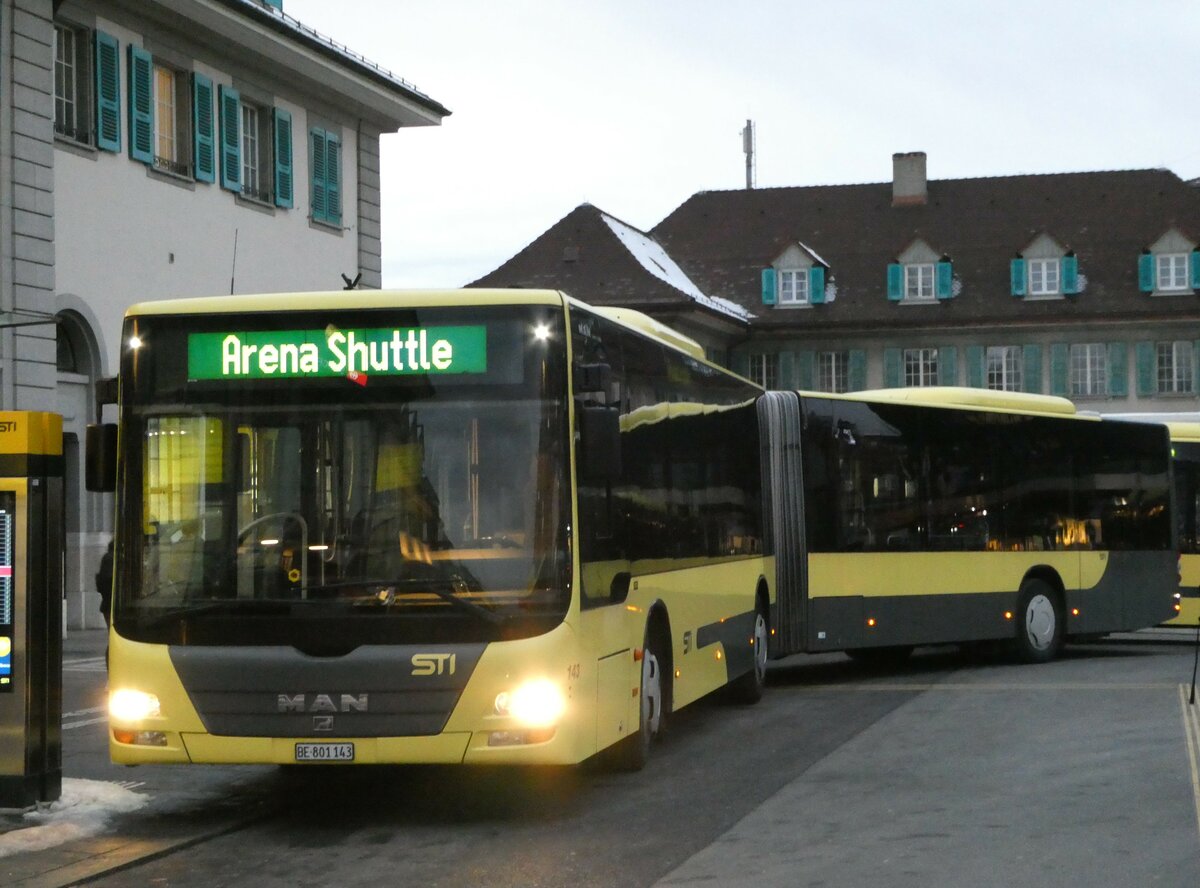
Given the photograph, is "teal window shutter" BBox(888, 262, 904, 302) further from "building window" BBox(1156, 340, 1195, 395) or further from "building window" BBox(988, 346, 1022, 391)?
"building window" BBox(1156, 340, 1195, 395)

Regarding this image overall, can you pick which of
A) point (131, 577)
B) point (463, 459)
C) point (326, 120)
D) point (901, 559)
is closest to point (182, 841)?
point (131, 577)

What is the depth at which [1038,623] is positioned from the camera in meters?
21.2

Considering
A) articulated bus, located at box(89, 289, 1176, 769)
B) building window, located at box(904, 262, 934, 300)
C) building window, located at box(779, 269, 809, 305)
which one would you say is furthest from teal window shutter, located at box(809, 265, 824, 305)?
articulated bus, located at box(89, 289, 1176, 769)

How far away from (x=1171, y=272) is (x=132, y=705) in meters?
60.3

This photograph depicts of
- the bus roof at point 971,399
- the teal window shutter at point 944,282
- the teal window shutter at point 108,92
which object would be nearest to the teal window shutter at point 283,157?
the teal window shutter at point 108,92

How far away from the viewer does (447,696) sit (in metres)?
10.1

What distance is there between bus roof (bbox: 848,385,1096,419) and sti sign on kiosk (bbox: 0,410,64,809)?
10707 millimetres

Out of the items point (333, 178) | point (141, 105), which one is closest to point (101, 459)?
point (141, 105)

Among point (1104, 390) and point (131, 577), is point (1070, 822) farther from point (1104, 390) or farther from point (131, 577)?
point (1104, 390)

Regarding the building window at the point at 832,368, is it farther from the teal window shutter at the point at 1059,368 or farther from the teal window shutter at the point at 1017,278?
the teal window shutter at the point at 1059,368

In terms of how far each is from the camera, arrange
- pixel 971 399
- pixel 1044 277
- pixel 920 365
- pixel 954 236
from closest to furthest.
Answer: pixel 971 399
pixel 1044 277
pixel 920 365
pixel 954 236

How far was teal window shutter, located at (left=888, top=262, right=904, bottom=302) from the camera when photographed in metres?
68.4

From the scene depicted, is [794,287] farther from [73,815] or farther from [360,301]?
[73,815]

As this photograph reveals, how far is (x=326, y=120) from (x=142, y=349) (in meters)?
24.3
